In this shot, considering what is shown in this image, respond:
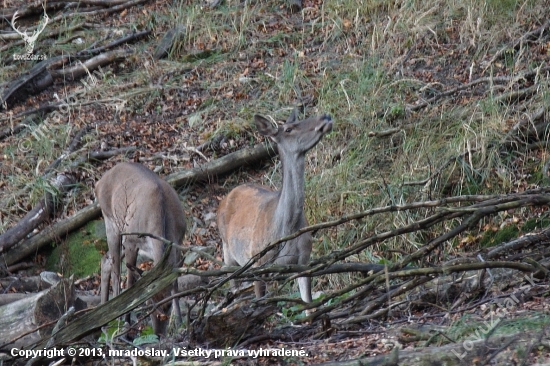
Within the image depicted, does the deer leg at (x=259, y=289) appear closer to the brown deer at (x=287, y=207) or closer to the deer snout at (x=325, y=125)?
the brown deer at (x=287, y=207)

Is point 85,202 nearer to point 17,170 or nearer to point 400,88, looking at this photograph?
point 17,170

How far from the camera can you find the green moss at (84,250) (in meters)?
10.6

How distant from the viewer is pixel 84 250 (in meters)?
10.8

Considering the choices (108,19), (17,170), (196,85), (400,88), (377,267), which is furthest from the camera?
(108,19)

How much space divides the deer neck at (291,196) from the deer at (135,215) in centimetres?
102

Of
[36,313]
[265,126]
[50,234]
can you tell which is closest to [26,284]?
[50,234]

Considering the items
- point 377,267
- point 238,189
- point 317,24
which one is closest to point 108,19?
point 317,24

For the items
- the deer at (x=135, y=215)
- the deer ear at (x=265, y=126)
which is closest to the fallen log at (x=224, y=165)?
the deer at (x=135, y=215)

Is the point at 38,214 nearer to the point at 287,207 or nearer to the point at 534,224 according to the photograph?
the point at 287,207

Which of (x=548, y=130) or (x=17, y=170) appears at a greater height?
(x=17, y=170)

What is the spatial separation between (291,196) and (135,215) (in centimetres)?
168

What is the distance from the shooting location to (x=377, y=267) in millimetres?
5977

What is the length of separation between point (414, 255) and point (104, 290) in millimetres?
4489

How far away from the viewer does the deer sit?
8281mm
